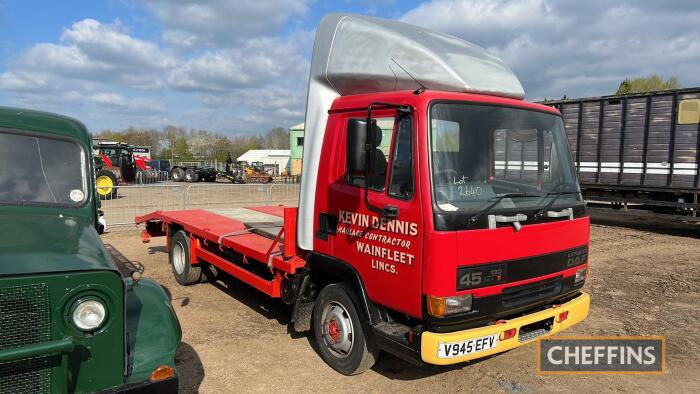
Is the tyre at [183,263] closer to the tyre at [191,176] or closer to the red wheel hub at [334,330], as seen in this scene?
the red wheel hub at [334,330]

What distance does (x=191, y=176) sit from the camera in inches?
1256

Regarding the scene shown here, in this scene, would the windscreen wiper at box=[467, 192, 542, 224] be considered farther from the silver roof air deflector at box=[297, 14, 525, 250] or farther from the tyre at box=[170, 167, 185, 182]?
the tyre at box=[170, 167, 185, 182]

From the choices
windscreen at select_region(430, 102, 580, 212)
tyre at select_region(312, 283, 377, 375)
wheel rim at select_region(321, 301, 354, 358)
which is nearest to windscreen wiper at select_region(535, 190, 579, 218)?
windscreen at select_region(430, 102, 580, 212)

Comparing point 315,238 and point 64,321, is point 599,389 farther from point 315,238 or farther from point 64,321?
point 64,321

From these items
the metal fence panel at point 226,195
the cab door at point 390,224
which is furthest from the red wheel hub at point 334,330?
the metal fence panel at point 226,195

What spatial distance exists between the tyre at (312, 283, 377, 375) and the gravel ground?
15 cm

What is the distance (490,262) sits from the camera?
3494 mm

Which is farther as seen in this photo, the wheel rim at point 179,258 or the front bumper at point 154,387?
the wheel rim at point 179,258

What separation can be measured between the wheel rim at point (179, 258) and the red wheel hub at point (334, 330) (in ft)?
11.5

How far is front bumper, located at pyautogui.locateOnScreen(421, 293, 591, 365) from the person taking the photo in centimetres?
333

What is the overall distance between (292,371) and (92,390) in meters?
2.05

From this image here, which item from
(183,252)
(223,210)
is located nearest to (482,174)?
(183,252)

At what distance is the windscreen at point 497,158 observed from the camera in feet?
11.6

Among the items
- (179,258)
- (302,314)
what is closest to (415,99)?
(302,314)
